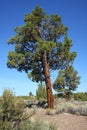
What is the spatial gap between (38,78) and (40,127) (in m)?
13.0

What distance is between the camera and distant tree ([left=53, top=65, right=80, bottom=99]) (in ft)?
149

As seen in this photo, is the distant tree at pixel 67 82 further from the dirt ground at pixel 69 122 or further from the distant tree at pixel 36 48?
the dirt ground at pixel 69 122

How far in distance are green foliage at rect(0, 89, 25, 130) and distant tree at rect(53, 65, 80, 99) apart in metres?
32.7

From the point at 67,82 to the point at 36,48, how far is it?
23.7 metres

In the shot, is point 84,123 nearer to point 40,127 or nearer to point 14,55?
point 40,127

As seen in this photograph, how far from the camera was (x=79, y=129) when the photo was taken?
13.9 meters

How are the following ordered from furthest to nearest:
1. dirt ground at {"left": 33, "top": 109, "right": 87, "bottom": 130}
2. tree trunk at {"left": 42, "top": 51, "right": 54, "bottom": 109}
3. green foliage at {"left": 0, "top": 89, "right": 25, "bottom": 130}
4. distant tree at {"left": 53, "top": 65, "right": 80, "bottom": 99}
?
distant tree at {"left": 53, "top": 65, "right": 80, "bottom": 99}
tree trunk at {"left": 42, "top": 51, "right": 54, "bottom": 109}
dirt ground at {"left": 33, "top": 109, "right": 87, "bottom": 130}
green foliage at {"left": 0, "top": 89, "right": 25, "bottom": 130}

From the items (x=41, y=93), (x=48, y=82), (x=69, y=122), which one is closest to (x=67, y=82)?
(x=41, y=93)

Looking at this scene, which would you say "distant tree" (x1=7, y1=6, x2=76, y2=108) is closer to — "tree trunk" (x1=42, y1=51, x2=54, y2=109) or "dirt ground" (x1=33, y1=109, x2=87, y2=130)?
"tree trunk" (x1=42, y1=51, x2=54, y2=109)

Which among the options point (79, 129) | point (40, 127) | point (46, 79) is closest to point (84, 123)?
point (79, 129)

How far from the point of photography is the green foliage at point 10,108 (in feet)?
40.3

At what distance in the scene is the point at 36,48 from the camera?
23.7m

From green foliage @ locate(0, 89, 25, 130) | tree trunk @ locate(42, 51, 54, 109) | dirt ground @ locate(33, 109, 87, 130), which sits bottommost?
dirt ground @ locate(33, 109, 87, 130)

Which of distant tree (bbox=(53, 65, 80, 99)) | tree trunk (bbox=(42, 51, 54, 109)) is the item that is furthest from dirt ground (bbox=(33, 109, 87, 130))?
distant tree (bbox=(53, 65, 80, 99))
